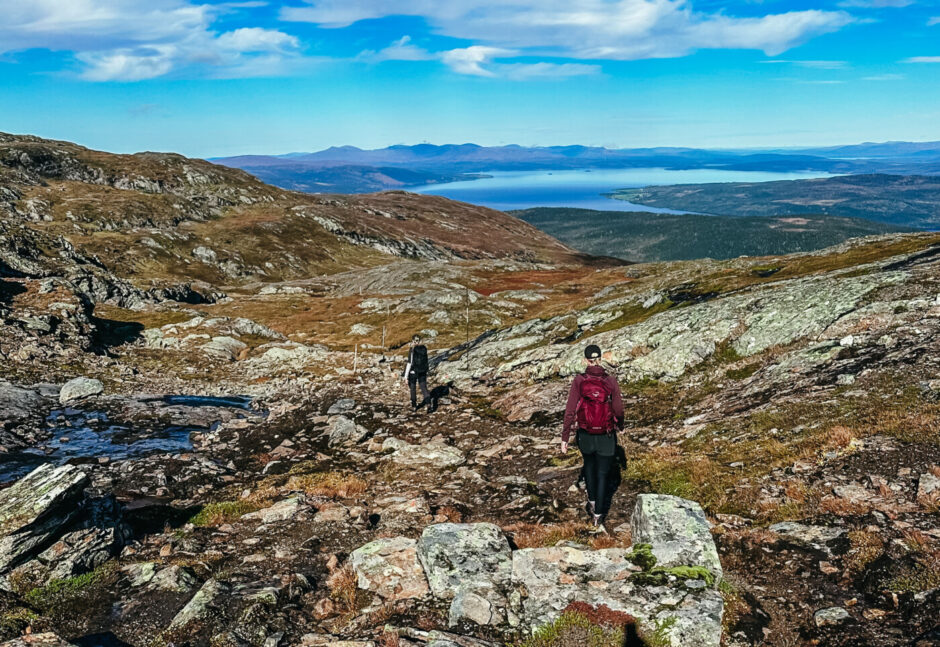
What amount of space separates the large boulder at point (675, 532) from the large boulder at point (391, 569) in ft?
12.7

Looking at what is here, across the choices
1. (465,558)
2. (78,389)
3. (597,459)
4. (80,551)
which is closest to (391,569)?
(465,558)

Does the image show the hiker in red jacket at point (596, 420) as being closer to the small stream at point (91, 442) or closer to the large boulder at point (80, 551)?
the large boulder at point (80, 551)

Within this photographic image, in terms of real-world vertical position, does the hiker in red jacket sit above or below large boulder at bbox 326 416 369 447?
above

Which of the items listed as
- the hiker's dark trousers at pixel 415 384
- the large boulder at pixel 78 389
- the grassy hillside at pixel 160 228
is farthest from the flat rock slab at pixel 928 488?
the grassy hillside at pixel 160 228

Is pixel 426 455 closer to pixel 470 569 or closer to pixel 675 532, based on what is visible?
pixel 470 569

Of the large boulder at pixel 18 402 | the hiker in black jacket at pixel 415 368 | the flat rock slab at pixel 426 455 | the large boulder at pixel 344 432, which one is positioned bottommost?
the large boulder at pixel 344 432

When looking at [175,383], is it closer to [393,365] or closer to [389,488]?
[393,365]

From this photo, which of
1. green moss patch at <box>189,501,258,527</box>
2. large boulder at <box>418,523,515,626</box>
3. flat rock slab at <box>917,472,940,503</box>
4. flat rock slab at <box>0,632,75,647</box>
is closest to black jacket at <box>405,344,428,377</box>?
green moss patch at <box>189,501,258,527</box>

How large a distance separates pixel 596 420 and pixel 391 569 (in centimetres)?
500

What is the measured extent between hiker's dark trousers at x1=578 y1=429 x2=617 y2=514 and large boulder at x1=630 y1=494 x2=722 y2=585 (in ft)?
4.73

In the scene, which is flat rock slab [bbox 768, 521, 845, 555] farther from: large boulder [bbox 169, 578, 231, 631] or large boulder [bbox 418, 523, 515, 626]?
large boulder [bbox 169, 578, 231, 631]

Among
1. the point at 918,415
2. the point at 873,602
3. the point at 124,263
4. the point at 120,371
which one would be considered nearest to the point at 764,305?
the point at 918,415

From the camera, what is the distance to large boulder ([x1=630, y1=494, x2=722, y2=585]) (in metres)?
8.27

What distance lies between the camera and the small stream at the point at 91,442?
17.3m
